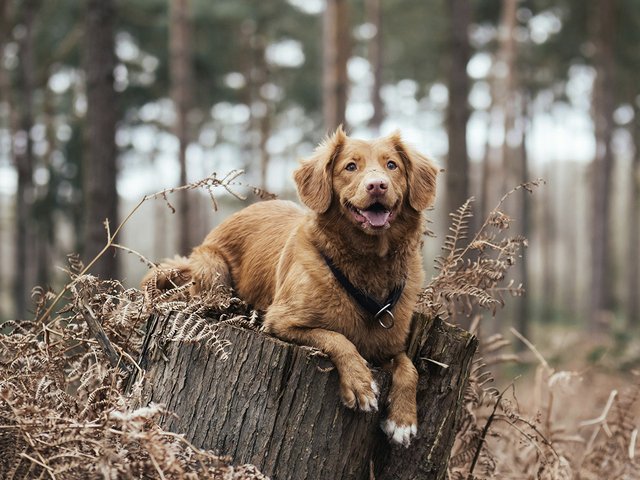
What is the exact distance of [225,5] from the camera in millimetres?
22688

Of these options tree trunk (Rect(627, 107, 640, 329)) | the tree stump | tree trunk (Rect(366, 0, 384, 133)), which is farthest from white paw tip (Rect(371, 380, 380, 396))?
tree trunk (Rect(627, 107, 640, 329))

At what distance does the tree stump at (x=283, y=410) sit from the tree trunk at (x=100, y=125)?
5631mm

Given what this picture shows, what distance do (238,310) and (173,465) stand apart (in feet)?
6.07

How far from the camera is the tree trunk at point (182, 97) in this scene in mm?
16641

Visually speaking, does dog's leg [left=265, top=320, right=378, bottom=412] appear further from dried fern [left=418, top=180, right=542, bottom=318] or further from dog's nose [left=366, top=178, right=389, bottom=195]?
dried fern [left=418, top=180, right=542, bottom=318]

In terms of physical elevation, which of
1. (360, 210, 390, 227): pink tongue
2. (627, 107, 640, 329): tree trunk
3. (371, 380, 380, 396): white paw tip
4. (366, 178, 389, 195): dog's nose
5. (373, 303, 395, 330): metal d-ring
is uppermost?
(366, 178, 389, 195): dog's nose

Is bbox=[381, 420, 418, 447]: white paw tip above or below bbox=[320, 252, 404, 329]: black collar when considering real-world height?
below

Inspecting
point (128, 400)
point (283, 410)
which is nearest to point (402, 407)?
point (283, 410)

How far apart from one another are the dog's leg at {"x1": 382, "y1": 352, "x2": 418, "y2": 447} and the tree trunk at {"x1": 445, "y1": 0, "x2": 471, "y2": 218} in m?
7.07

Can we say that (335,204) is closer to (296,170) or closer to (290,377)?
(296,170)

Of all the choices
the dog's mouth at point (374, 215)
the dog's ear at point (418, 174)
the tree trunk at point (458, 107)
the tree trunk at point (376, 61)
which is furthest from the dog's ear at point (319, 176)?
the tree trunk at point (376, 61)

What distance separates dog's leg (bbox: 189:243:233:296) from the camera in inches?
187

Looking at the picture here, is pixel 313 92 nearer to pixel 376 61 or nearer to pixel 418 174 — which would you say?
pixel 376 61

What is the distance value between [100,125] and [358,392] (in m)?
6.83
